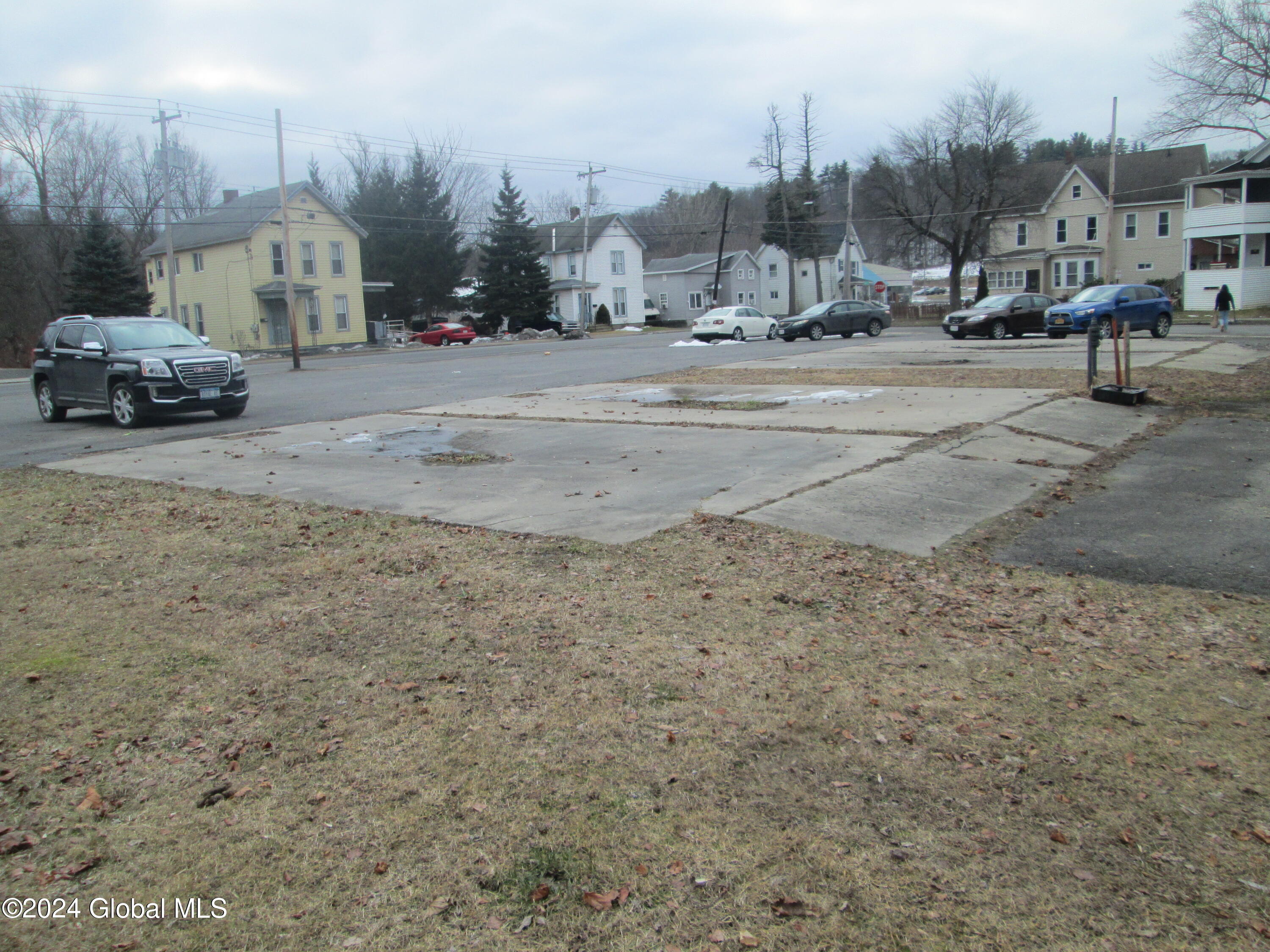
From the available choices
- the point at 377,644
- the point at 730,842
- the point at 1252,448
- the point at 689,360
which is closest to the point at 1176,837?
the point at 730,842

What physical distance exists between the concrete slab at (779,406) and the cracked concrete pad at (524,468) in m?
1.07

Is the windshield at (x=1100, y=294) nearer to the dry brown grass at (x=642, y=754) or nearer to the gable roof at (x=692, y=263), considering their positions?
the dry brown grass at (x=642, y=754)

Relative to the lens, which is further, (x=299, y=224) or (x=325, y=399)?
(x=299, y=224)

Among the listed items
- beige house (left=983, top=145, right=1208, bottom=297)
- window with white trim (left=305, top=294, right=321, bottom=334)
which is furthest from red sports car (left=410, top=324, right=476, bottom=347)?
beige house (left=983, top=145, right=1208, bottom=297)

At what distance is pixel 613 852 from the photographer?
311 centimetres

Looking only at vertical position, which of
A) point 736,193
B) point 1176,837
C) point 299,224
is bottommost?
point 1176,837

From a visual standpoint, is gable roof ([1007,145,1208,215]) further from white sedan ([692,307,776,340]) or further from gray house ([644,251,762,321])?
white sedan ([692,307,776,340])

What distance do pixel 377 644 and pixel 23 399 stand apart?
887 inches

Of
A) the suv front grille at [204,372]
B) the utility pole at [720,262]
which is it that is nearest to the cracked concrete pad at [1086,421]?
the suv front grille at [204,372]

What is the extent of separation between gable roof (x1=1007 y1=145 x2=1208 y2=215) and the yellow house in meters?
Answer: 43.6

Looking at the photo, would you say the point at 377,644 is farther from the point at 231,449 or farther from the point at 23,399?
the point at 23,399

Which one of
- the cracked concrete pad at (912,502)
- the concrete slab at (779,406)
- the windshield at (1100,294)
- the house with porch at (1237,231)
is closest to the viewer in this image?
the cracked concrete pad at (912,502)

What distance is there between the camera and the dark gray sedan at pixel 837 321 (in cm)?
3900

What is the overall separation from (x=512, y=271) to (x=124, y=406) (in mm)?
48389
